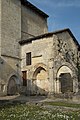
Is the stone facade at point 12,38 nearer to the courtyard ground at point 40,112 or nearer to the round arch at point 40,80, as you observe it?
the round arch at point 40,80

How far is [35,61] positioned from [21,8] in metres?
8.19

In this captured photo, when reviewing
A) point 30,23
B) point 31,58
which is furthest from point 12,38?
point 30,23

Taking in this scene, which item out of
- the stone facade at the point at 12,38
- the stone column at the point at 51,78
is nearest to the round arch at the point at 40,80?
the stone column at the point at 51,78

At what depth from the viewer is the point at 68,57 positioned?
90.7 ft

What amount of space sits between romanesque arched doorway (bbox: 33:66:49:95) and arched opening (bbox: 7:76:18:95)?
244 centimetres

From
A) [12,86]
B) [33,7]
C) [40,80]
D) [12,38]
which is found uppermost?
[33,7]

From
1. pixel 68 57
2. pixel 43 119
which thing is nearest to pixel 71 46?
pixel 68 57

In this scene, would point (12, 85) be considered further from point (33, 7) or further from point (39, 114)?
point (39, 114)

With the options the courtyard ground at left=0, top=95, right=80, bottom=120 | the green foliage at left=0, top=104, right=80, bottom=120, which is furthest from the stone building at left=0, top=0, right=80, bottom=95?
the green foliage at left=0, top=104, right=80, bottom=120

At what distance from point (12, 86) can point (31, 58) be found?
4257mm

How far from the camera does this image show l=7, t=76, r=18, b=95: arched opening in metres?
25.7

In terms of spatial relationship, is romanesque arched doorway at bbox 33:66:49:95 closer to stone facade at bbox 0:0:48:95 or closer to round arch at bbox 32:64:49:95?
round arch at bbox 32:64:49:95

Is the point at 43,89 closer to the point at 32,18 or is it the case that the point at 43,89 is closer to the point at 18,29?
the point at 18,29

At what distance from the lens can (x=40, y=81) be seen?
26.4 metres
